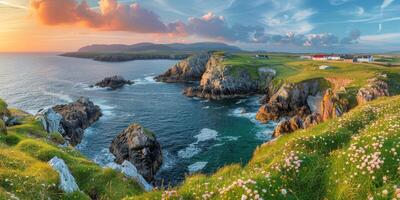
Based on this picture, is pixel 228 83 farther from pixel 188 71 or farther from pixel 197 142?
pixel 197 142

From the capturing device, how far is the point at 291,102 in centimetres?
7919

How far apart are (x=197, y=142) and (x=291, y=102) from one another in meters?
33.2

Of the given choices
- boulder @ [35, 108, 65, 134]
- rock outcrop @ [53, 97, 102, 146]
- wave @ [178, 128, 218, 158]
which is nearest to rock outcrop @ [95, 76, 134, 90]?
rock outcrop @ [53, 97, 102, 146]

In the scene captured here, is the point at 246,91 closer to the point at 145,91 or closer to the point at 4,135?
the point at 145,91

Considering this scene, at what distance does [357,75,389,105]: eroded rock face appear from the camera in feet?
199

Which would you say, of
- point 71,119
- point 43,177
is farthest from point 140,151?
point 43,177

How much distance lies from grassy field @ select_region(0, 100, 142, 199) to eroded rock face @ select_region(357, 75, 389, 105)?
53.4 m

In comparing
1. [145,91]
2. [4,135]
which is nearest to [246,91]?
[145,91]

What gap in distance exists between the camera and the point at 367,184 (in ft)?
32.1

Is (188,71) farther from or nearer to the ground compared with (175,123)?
farther from the ground

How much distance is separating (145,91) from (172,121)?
175 feet

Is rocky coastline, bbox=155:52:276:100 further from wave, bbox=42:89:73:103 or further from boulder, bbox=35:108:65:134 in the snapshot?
boulder, bbox=35:108:65:134

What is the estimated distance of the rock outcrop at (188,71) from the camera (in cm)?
15950

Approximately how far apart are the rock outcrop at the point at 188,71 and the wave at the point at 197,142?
91.3 m
